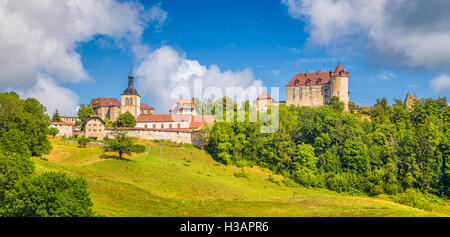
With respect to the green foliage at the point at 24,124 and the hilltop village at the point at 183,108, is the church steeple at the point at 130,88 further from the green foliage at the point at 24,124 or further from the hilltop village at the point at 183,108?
the green foliage at the point at 24,124

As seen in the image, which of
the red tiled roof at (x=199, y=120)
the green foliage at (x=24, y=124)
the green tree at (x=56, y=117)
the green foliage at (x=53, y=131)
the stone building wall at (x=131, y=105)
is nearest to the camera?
the green foliage at (x=24, y=124)

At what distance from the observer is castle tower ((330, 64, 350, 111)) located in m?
82.4

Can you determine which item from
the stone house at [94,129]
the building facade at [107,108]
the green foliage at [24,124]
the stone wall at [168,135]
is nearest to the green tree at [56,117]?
the building facade at [107,108]

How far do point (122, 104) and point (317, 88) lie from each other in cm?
4940

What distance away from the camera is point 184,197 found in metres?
39.6

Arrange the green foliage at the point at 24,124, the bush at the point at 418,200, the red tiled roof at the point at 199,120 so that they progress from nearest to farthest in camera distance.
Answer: the bush at the point at 418,200
the green foliage at the point at 24,124
the red tiled roof at the point at 199,120

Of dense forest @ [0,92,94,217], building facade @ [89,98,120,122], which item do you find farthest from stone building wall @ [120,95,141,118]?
dense forest @ [0,92,94,217]

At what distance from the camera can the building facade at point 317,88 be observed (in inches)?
3265

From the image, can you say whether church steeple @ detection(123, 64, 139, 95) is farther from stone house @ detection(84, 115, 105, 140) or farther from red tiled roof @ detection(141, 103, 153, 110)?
stone house @ detection(84, 115, 105, 140)

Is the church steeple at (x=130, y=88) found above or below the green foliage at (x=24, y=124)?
above

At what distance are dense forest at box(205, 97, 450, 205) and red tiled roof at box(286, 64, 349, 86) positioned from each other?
1576 centimetres
